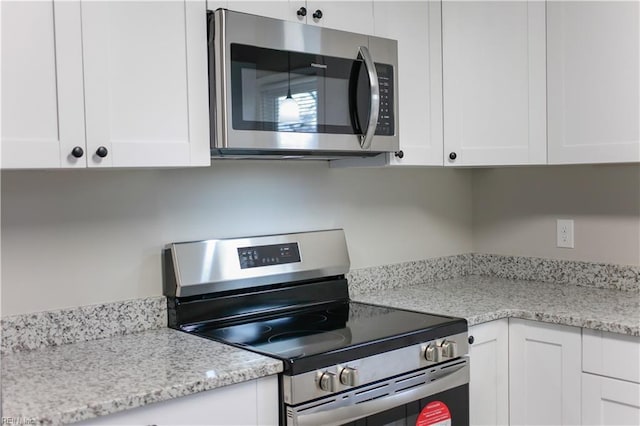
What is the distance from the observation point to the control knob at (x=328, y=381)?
158 centimetres

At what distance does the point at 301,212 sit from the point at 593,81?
1085 mm

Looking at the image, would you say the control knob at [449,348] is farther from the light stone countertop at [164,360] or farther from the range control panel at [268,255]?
the range control panel at [268,255]

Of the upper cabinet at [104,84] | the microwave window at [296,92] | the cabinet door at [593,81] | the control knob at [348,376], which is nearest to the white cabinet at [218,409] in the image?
the control knob at [348,376]

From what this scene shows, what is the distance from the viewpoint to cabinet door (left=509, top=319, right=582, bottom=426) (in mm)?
2025

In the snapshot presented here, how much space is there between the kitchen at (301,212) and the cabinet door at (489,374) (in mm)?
402

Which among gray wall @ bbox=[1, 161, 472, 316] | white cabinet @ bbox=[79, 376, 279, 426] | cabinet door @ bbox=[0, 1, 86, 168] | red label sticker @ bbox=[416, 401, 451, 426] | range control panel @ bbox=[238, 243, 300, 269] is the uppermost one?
cabinet door @ bbox=[0, 1, 86, 168]

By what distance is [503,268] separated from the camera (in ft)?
9.18

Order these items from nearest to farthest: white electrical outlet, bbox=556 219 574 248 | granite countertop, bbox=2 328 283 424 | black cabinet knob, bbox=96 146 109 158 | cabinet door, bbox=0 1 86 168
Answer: granite countertop, bbox=2 328 283 424, cabinet door, bbox=0 1 86 168, black cabinet knob, bbox=96 146 109 158, white electrical outlet, bbox=556 219 574 248

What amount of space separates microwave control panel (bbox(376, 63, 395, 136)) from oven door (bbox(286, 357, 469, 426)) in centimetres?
74

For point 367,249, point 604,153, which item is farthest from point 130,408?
point 604,153

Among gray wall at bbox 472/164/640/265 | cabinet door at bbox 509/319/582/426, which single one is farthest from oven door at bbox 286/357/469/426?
gray wall at bbox 472/164/640/265

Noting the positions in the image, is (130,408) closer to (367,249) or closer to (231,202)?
(231,202)

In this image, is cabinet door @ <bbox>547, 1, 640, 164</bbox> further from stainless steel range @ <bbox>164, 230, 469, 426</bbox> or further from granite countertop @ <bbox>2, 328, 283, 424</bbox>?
granite countertop @ <bbox>2, 328, 283, 424</bbox>

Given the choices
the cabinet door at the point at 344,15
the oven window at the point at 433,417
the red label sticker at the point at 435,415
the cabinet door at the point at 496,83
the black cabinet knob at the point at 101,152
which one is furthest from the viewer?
the cabinet door at the point at 496,83
